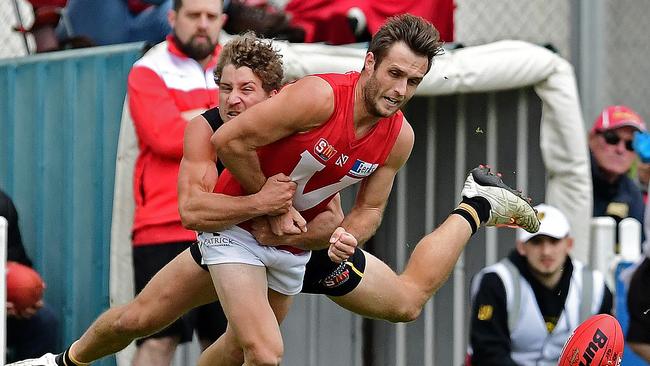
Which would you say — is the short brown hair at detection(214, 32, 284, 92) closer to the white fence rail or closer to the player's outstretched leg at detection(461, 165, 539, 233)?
the player's outstretched leg at detection(461, 165, 539, 233)

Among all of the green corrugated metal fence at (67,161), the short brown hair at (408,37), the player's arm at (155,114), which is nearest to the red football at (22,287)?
the green corrugated metal fence at (67,161)

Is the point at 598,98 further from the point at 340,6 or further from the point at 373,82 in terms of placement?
the point at 373,82

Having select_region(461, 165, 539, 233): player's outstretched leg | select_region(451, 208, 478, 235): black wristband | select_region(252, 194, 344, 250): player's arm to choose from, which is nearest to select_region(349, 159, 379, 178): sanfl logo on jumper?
select_region(252, 194, 344, 250): player's arm

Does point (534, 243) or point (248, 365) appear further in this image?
point (534, 243)

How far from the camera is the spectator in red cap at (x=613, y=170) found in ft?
30.6

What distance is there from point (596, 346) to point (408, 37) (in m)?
1.86

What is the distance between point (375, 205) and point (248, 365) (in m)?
0.86

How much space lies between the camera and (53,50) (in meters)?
9.51

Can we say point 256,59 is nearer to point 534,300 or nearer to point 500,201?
point 500,201

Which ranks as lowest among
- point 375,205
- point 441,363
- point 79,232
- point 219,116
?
point 441,363

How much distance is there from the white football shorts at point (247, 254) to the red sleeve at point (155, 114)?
1.31 metres

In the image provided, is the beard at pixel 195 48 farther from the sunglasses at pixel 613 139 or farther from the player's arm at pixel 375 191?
the sunglasses at pixel 613 139

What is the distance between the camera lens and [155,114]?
7.86m

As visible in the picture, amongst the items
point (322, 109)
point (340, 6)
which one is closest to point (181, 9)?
point (340, 6)
